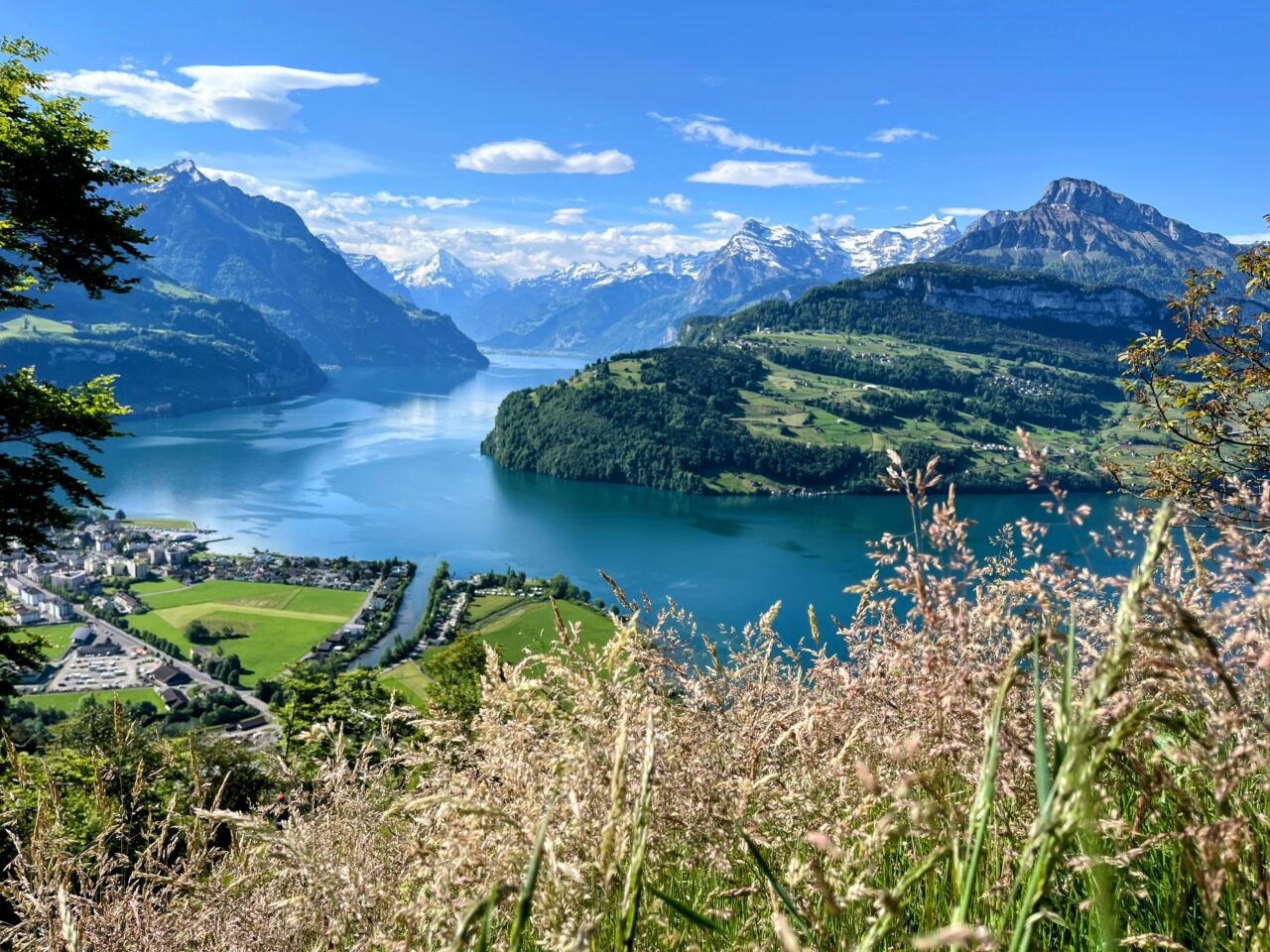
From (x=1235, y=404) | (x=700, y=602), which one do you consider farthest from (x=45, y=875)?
(x=700, y=602)

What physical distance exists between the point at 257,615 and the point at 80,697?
16072 millimetres

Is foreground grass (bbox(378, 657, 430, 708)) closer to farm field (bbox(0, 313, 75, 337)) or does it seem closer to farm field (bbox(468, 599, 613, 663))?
farm field (bbox(468, 599, 613, 663))

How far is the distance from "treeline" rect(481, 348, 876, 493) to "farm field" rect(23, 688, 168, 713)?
74.3 meters

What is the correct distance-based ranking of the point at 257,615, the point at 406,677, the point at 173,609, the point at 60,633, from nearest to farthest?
the point at 406,677 → the point at 60,633 → the point at 257,615 → the point at 173,609

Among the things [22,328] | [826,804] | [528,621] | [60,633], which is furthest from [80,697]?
[22,328]

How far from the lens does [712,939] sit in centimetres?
175

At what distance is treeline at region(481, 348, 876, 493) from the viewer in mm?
116812

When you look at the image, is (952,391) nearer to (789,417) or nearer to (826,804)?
(789,417)

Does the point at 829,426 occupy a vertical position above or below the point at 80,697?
above

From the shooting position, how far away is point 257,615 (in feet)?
207

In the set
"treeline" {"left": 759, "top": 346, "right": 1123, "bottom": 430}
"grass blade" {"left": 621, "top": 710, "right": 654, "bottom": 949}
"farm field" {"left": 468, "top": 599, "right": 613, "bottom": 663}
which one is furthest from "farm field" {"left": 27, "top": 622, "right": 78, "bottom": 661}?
"treeline" {"left": 759, "top": 346, "right": 1123, "bottom": 430}

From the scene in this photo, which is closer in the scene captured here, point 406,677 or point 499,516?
point 406,677

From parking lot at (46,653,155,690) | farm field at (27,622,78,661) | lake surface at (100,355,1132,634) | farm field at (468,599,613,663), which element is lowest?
farm field at (27,622,78,661)

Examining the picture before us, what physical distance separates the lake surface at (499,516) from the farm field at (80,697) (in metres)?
21.8
